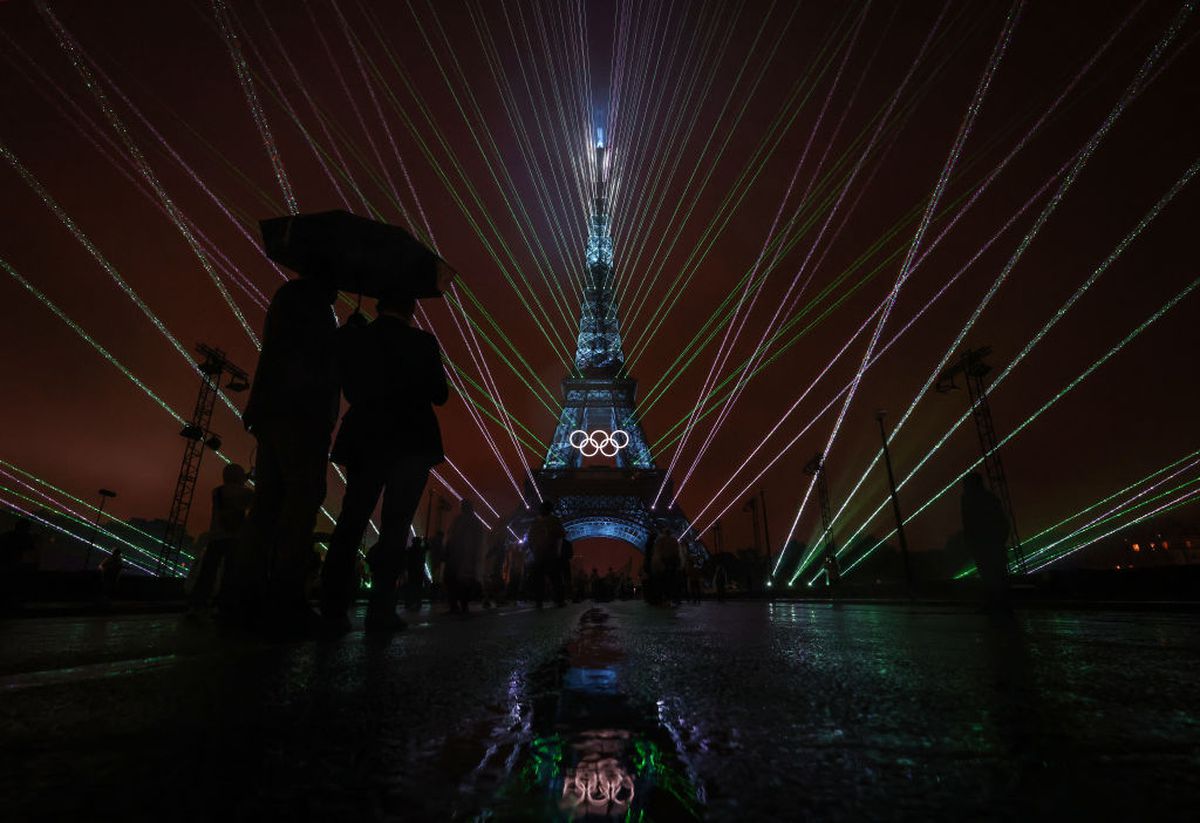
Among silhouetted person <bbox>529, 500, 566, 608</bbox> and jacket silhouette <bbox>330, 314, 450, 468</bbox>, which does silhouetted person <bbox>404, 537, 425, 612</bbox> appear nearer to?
silhouetted person <bbox>529, 500, 566, 608</bbox>

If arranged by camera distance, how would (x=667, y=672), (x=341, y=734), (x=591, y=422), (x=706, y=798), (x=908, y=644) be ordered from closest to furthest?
(x=706, y=798) < (x=341, y=734) < (x=667, y=672) < (x=908, y=644) < (x=591, y=422)

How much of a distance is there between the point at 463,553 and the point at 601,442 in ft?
134

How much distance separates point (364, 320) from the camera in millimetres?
3307

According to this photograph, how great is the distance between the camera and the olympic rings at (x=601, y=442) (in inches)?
1820

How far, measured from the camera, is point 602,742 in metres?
0.64

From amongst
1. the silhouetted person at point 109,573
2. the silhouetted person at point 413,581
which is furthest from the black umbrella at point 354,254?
the silhouetted person at point 109,573

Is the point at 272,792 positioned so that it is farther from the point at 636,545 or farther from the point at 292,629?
the point at 636,545

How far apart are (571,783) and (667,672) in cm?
87

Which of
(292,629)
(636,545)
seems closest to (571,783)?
(292,629)

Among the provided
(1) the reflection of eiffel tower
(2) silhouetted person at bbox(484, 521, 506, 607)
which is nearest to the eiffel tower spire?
(1) the reflection of eiffel tower

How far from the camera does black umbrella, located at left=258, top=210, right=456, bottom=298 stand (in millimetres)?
3047

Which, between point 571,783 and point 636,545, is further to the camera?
point 636,545

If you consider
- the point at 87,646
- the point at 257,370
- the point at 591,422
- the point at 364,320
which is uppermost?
the point at 591,422

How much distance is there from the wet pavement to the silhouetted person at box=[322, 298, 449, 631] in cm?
181
